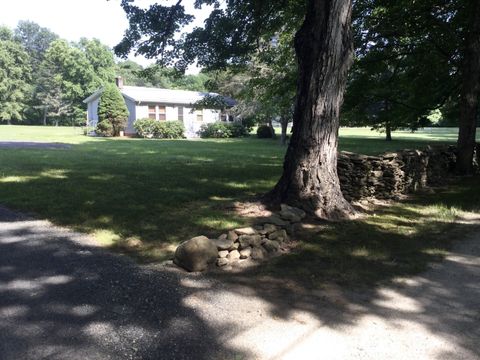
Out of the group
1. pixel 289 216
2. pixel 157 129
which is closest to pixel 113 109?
pixel 157 129

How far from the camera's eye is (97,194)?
8.84 meters

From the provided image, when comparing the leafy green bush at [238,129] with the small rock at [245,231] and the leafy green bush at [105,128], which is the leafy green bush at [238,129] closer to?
the leafy green bush at [105,128]

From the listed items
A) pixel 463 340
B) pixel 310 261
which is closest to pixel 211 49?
pixel 310 261

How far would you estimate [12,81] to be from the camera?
63.2 meters

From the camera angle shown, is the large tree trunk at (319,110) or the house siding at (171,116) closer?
the large tree trunk at (319,110)

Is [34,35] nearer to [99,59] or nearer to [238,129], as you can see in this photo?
[99,59]

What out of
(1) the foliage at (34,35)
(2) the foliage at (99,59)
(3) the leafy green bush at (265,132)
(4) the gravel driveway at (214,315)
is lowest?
(4) the gravel driveway at (214,315)

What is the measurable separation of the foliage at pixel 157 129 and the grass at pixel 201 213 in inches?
742

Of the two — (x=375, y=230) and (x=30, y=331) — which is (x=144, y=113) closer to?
(x=375, y=230)

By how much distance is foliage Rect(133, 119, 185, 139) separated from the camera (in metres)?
31.9

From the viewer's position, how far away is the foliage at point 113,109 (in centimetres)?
3083

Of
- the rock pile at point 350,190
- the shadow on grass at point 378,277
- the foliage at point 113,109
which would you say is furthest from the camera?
the foliage at point 113,109

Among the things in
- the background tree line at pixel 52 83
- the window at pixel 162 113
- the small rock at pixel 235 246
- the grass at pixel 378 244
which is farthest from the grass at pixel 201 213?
the background tree line at pixel 52 83

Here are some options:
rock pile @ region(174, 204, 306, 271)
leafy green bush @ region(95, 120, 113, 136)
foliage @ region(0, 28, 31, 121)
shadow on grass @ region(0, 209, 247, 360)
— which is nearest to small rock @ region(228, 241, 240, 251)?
rock pile @ region(174, 204, 306, 271)
